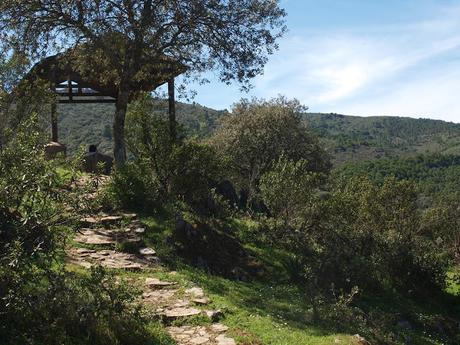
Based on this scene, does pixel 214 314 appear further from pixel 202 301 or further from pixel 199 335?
pixel 199 335

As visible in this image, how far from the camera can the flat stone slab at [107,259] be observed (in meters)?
10.6

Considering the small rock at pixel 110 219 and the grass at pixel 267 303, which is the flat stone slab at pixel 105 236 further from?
the grass at pixel 267 303

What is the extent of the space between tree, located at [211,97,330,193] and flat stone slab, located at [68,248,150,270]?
23.6m

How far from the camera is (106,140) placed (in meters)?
86.6

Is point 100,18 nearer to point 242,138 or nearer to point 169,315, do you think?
point 169,315

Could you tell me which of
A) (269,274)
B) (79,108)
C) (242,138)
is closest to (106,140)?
(79,108)

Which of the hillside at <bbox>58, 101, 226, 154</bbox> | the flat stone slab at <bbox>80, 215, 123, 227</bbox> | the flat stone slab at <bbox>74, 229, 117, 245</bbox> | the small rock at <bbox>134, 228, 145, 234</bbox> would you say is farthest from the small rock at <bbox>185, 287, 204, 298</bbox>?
the hillside at <bbox>58, 101, 226, 154</bbox>

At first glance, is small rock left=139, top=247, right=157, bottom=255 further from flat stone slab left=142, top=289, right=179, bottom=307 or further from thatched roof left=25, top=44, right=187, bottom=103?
thatched roof left=25, top=44, right=187, bottom=103

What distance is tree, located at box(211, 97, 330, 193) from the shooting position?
3547 cm

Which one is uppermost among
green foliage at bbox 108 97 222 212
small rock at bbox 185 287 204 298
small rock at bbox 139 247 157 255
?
green foliage at bbox 108 97 222 212

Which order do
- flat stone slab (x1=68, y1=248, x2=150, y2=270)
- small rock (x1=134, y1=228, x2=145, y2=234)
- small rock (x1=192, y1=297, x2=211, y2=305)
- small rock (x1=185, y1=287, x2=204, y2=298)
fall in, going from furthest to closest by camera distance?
small rock (x1=134, y1=228, x2=145, y2=234), flat stone slab (x1=68, y1=248, x2=150, y2=270), small rock (x1=185, y1=287, x2=204, y2=298), small rock (x1=192, y1=297, x2=211, y2=305)

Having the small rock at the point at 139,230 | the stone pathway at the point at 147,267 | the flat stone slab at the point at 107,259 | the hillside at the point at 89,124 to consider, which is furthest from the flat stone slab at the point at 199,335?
the hillside at the point at 89,124

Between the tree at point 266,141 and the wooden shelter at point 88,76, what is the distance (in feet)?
39.0

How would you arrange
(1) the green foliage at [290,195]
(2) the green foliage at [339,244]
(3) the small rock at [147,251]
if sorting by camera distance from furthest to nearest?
(1) the green foliage at [290,195] < (2) the green foliage at [339,244] < (3) the small rock at [147,251]
